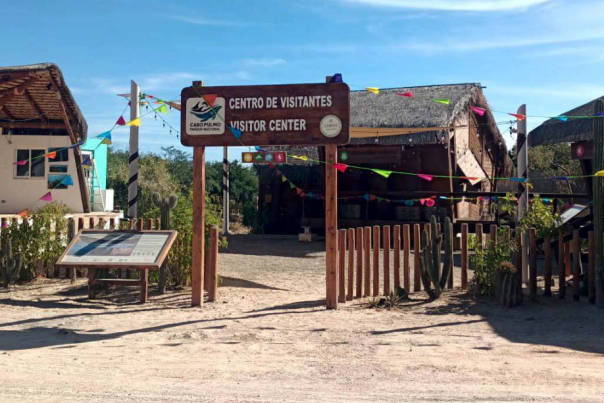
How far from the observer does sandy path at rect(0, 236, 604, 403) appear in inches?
195

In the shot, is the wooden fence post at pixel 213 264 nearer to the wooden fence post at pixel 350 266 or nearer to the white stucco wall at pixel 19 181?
the wooden fence post at pixel 350 266

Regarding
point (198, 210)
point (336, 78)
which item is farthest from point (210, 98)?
point (336, 78)

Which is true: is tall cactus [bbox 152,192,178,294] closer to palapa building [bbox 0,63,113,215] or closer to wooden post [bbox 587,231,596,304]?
wooden post [bbox 587,231,596,304]

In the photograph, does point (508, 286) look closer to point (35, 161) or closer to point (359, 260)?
point (359, 260)

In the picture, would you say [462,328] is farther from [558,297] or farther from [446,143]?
[446,143]

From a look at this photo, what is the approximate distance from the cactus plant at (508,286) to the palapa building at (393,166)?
29.0 feet

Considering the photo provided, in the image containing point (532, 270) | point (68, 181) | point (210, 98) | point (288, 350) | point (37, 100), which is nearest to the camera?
point (288, 350)

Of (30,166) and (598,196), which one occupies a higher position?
(30,166)

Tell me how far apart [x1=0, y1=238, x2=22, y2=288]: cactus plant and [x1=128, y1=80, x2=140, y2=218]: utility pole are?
2.16 metres

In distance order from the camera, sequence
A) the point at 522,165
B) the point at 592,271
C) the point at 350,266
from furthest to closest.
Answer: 1. the point at 522,165
2. the point at 350,266
3. the point at 592,271

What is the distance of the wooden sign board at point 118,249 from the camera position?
8750 millimetres

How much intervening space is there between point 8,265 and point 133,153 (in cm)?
303

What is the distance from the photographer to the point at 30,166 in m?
20.1

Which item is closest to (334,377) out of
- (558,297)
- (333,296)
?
(333,296)
